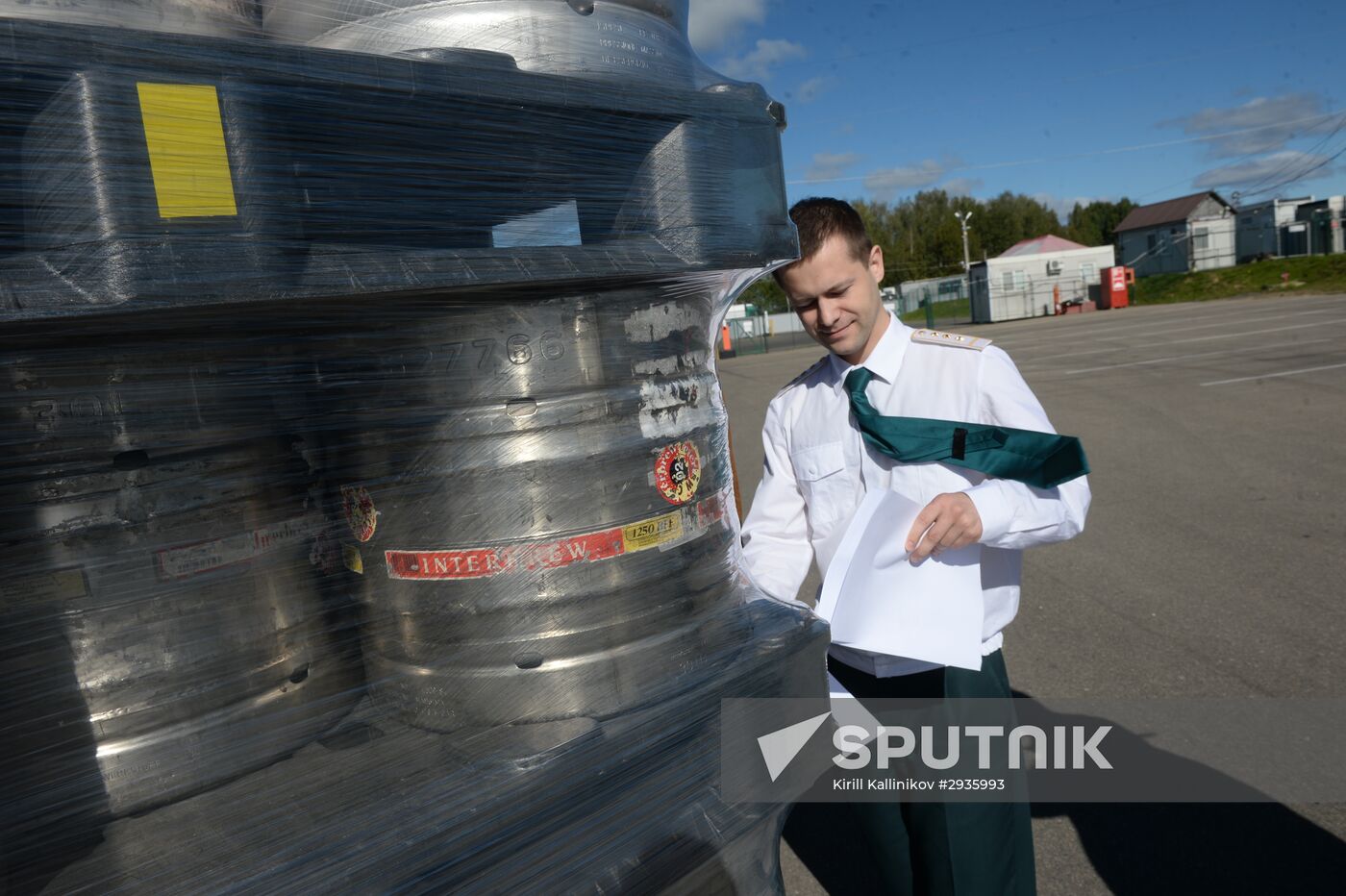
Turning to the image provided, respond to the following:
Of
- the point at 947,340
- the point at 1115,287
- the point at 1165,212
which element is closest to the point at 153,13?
the point at 947,340

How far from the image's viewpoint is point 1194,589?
17.4 feet

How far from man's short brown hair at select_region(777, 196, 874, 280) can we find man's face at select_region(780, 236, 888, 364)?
2 cm

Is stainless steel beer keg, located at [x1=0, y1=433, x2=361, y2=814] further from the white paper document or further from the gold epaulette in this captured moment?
the gold epaulette

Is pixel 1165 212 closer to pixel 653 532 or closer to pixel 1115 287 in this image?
pixel 1115 287

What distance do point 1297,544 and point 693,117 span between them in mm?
6209

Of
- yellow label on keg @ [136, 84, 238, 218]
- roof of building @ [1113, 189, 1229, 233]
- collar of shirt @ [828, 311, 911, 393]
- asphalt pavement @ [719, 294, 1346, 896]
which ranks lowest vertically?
asphalt pavement @ [719, 294, 1346, 896]

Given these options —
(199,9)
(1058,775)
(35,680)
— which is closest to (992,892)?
(1058,775)

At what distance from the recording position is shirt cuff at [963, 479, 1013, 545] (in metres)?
1.89

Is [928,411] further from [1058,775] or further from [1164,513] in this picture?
[1164,513]

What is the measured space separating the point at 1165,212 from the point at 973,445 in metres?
65.8

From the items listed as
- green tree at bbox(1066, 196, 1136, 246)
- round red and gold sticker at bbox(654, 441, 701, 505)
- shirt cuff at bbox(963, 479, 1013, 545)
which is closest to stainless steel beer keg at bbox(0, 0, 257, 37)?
round red and gold sticker at bbox(654, 441, 701, 505)

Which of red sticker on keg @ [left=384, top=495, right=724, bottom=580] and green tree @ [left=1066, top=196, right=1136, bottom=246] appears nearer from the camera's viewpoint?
red sticker on keg @ [left=384, top=495, right=724, bottom=580]

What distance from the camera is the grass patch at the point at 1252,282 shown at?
31828 mm

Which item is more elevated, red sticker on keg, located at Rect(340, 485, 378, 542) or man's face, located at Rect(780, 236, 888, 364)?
man's face, located at Rect(780, 236, 888, 364)
